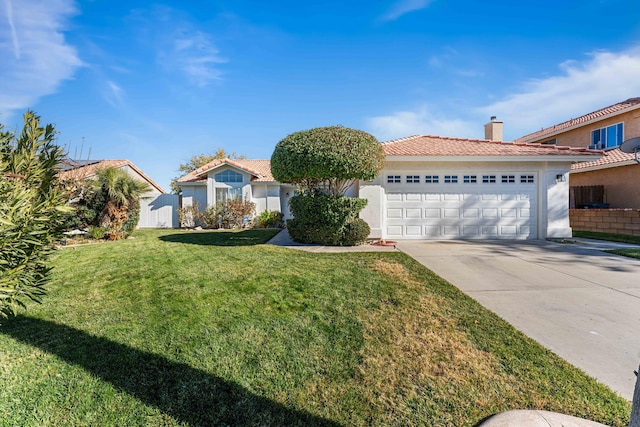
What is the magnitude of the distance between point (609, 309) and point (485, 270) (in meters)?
2.38

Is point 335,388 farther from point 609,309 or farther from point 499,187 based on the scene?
point 499,187

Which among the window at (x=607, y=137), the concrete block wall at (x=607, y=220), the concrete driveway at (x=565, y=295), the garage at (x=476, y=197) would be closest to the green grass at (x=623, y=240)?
the concrete driveway at (x=565, y=295)

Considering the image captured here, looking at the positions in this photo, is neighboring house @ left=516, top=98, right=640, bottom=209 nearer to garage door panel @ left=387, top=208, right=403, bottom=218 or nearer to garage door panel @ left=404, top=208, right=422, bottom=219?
garage door panel @ left=404, top=208, right=422, bottom=219

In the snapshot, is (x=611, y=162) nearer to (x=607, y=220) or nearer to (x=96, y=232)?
(x=607, y=220)

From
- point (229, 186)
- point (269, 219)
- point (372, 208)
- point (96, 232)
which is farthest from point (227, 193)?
point (372, 208)

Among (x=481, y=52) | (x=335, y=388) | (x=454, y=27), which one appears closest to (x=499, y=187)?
(x=481, y=52)

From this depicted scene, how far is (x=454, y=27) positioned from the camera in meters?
9.68

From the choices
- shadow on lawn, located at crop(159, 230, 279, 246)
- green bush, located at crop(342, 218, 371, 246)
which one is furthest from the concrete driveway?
shadow on lawn, located at crop(159, 230, 279, 246)

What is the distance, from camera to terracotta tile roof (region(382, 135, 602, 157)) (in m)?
11.6

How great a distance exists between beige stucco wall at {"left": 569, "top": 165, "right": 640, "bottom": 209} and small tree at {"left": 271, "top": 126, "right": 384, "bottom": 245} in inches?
594

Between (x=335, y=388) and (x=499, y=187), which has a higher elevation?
(x=499, y=187)

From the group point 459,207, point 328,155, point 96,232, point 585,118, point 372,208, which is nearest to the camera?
point 328,155

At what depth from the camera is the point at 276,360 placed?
3.35 meters

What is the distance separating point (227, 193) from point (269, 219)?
323 centimetres
